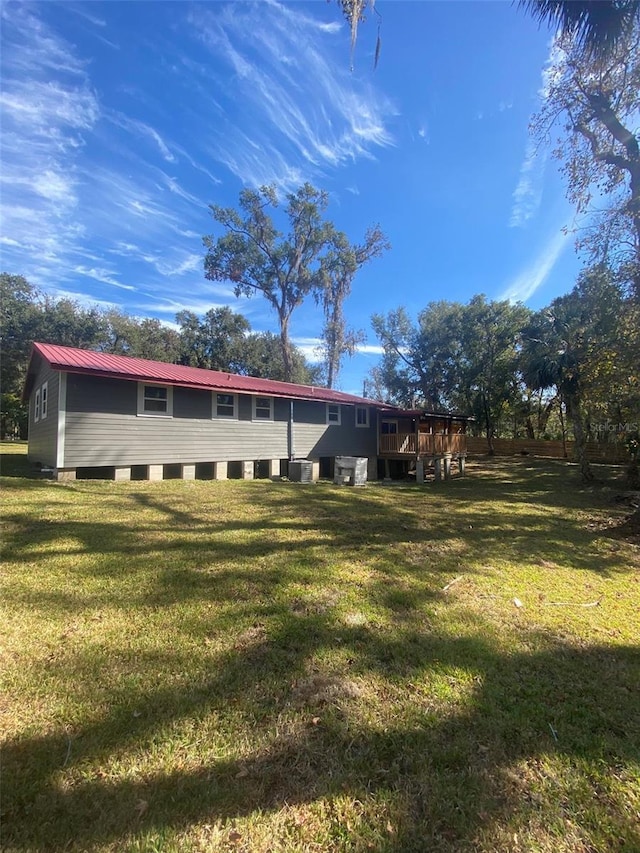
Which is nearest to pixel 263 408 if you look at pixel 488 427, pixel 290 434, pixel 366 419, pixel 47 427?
pixel 290 434

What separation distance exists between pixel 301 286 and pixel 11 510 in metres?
24.2

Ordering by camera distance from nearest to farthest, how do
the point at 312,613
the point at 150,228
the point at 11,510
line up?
the point at 312,613 < the point at 11,510 < the point at 150,228

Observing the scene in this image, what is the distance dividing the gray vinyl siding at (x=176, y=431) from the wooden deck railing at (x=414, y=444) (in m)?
2.10

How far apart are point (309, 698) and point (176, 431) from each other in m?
10.1

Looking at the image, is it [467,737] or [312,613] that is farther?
[312,613]

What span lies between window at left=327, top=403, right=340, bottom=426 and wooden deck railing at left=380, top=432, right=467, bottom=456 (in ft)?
7.17

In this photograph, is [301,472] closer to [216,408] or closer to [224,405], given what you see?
[224,405]

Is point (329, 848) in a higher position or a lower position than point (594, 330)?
lower

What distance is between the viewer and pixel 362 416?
17.8m

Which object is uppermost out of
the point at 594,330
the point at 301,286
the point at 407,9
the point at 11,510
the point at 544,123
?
the point at 301,286

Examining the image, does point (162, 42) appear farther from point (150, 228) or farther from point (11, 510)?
point (150, 228)

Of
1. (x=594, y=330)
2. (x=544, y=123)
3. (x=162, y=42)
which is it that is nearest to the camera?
(x=162, y=42)

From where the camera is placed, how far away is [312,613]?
11.8 feet

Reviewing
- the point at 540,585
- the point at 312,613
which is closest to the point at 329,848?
the point at 312,613
